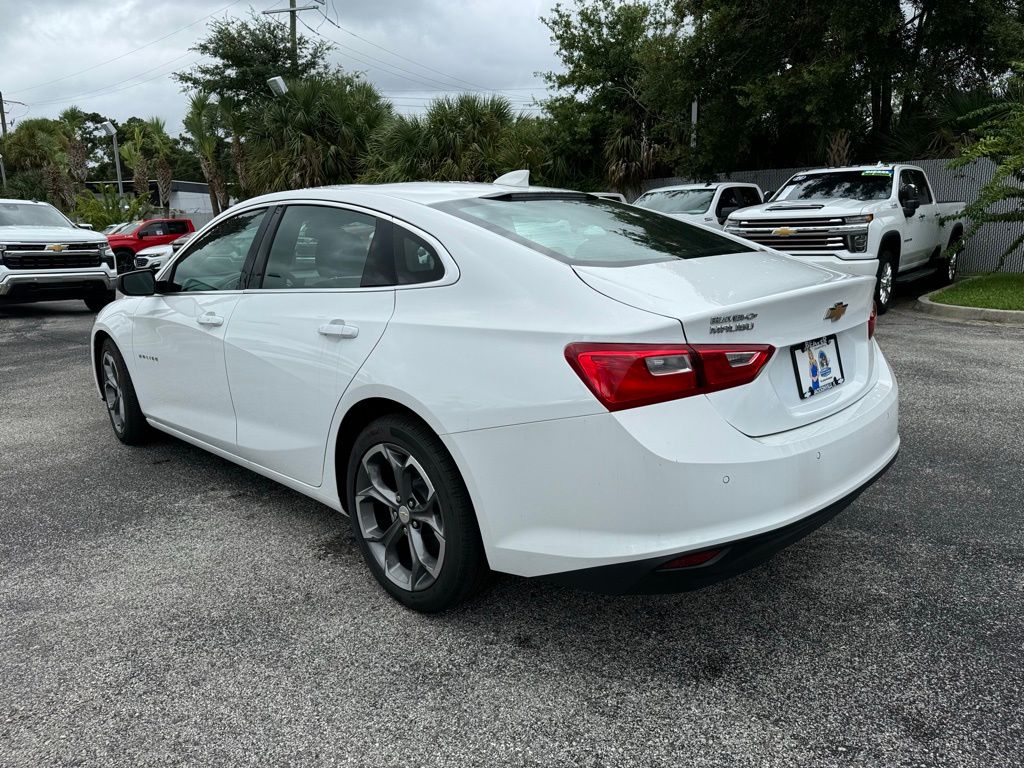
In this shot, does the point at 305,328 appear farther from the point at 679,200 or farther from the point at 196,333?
the point at 679,200

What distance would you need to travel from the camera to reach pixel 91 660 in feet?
9.02

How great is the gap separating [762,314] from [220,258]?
110 inches

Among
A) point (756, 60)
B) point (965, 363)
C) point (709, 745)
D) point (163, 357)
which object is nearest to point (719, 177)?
point (756, 60)

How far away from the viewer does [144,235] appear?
23219 mm

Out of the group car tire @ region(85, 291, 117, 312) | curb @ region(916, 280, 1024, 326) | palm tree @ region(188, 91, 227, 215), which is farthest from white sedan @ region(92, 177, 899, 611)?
palm tree @ region(188, 91, 227, 215)

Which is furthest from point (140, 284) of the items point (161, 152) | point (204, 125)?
point (161, 152)

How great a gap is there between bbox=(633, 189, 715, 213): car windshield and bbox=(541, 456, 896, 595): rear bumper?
10.5 meters

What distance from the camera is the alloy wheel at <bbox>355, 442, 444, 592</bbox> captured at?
111 inches

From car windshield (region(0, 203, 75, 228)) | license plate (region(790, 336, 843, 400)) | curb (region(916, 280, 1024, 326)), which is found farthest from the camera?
car windshield (region(0, 203, 75, 228))

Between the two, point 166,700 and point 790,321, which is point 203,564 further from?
point 790,321

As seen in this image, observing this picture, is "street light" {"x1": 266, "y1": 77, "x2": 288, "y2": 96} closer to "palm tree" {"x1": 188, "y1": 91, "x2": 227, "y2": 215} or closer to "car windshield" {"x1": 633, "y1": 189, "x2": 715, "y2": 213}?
"palm tree" {"x1": 188, "y1": 91, "x2": 227, "y2": 215}

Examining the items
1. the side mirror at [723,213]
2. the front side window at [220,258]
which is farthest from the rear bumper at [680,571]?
the side mirror at [723,213]

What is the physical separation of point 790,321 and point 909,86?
14.0 m

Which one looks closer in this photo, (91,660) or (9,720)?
(9,720)
